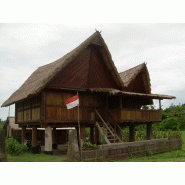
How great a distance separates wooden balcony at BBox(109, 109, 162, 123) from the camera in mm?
18447

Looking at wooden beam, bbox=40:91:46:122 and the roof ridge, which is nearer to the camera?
wooden beam, bbox=40:91:46:122

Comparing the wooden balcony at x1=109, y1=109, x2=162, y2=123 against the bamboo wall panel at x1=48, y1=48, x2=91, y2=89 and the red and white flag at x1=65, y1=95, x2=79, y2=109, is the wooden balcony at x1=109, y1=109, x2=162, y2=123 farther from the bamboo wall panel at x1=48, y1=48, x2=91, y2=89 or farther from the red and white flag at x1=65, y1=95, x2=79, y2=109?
the red and white flag at x1=65, y1=95, x2=79, y2=109

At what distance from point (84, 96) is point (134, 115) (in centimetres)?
439

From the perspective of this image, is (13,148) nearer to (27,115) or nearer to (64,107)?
(27,115)

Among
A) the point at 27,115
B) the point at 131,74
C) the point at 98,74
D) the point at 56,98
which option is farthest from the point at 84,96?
the point at 131,74

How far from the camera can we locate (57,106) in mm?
17672

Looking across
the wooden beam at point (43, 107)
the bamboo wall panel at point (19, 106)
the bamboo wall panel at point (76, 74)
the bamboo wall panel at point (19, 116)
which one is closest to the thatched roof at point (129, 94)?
the bamboo wall panel at point (76, 74)

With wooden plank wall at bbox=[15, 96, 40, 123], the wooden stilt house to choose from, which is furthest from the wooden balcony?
wooden plank wall at bbox=[15, 96, 40, 123]

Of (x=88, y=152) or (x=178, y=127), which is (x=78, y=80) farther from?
(x=178, y=127)

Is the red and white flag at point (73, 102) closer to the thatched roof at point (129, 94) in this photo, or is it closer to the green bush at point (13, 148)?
the thatched roof at point (129, 94)

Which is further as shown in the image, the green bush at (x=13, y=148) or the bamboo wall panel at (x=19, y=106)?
the bamboo wall panel at (x=19, y=106)

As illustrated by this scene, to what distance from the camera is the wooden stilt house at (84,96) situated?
17.3m

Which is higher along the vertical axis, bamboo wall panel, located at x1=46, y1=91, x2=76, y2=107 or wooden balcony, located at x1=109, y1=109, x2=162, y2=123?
bamboo wall panel, located at x1=46, y1=91, x2=76, y2=107

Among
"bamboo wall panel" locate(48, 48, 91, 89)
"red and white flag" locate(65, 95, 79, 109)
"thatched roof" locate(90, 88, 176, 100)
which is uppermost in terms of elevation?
"bamboo wall panel" locate(48, 48, 91, 89)
